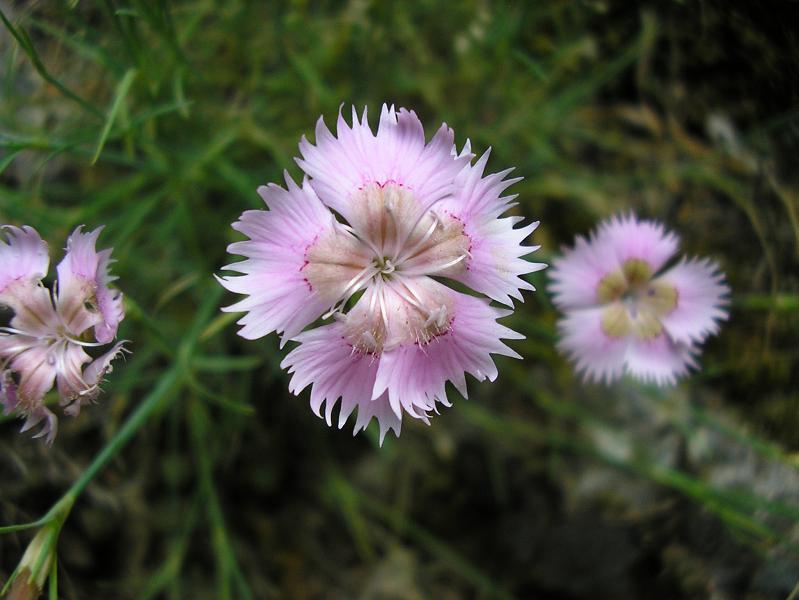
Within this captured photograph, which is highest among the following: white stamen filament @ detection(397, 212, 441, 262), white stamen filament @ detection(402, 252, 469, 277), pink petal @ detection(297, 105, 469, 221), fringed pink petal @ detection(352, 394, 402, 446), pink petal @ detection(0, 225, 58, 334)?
pink petal @ detection(297, 105, 469, 221)

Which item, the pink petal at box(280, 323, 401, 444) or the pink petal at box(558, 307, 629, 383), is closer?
the pink petal at box(280, 323, 401, 444)

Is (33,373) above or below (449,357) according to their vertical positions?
below

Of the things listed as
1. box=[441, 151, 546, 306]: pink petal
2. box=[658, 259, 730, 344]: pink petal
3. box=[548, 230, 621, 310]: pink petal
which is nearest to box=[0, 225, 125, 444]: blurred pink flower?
box=[441, 151, 546, 306]: pink petal

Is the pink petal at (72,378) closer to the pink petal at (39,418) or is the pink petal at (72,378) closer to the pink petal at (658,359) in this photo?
the pink petal at (39,418)

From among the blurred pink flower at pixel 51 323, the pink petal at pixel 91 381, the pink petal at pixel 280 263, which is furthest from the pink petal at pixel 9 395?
the pink petal at pixel 280 263

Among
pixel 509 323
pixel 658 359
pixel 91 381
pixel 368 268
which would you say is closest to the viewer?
pixel 91 381

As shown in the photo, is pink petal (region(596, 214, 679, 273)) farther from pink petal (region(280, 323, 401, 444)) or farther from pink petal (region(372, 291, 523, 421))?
pink petal (region(280, 323, 401, 444))

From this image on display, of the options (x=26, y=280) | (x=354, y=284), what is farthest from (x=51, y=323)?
(x=354, y=284)

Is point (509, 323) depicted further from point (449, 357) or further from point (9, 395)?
point (9, 395)
